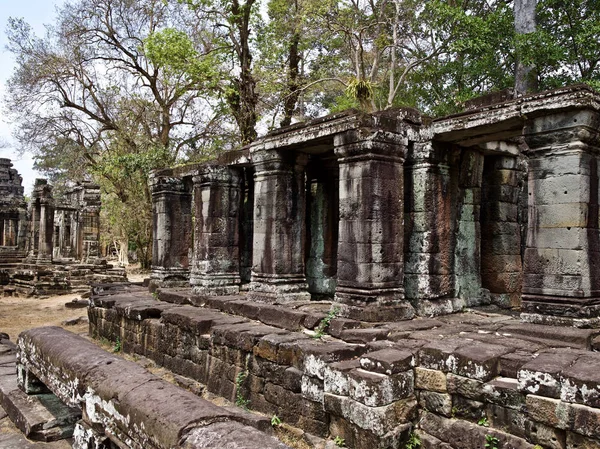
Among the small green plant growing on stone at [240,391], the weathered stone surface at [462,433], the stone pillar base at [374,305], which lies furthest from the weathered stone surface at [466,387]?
the small green plant growing on stone at [240,391]

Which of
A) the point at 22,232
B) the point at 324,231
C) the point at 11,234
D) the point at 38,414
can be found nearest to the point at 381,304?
the point at 324,231

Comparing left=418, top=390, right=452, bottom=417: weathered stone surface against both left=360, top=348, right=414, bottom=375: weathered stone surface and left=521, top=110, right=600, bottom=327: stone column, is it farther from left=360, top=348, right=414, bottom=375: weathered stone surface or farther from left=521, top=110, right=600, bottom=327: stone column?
left=521, top=110, right=600, bottom=327: stone column

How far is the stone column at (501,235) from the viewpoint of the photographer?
7461 millimetres

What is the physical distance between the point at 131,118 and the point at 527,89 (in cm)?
1831

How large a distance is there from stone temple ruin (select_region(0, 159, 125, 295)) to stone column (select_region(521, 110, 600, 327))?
18.3 m

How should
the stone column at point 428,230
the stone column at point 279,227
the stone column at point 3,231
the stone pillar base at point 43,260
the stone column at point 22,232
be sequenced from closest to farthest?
the stone column at point 428,230 < the stone column at point 279,227 < the stone pillar base at point 43,260 < the stone column at point 22,232 < the stone column at point 3,231

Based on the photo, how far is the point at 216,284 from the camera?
9289 millimetres

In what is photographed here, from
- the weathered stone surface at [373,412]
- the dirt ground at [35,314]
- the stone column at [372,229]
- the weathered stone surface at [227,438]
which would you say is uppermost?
the stone column at [372,229]

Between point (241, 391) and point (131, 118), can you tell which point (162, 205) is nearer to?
point (241, 391)

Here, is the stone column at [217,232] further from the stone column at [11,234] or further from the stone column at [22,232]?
the stone column at [11,234]

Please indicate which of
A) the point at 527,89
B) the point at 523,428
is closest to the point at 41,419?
the point at 523,428

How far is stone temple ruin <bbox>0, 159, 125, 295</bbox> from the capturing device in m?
19.9

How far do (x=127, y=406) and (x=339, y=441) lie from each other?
219 centimetres

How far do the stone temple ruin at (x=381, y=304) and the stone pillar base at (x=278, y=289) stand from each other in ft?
0.09
